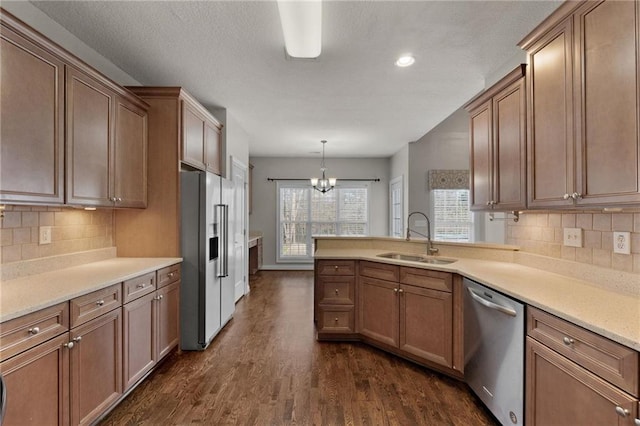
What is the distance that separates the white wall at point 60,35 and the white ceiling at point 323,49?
2.0 inches

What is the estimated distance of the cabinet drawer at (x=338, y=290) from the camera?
312cm

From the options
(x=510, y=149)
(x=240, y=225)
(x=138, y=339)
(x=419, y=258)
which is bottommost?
(x=138, y=339)

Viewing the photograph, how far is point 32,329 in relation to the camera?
1.44m

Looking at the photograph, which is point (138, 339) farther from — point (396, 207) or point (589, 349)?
point (396, 207)

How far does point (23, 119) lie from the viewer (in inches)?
66.2

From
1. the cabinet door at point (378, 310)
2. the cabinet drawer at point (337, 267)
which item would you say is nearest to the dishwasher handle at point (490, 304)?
the cabinet door at point (378, 310)

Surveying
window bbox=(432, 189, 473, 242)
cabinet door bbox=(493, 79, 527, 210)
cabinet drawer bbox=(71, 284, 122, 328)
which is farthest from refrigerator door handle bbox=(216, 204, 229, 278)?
window bbox=(432, 189, 473, 242)

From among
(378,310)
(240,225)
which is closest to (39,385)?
(378,310)

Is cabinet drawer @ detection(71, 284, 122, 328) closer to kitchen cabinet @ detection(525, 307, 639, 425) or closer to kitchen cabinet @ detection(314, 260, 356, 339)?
kitchen cabinet @ detection(314, 260, 356, 339)

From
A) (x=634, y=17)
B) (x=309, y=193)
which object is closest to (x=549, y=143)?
(x=634, y=17)

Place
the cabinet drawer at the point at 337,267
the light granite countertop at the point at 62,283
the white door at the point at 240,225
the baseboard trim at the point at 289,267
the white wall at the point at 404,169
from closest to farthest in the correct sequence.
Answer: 1. the light granite countertop at the point at 62,283
2. the cabinet drawer at the point at 337,267
3. the white door at the point at 240,225
4. the white wall at the point at 404,169
5. the baseboard trim at the point at 289,267

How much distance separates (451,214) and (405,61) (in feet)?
13.7

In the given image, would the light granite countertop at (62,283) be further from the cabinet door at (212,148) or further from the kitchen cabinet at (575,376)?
the kitchen cabinet at (575,376)

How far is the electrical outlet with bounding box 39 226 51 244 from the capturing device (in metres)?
2.14
